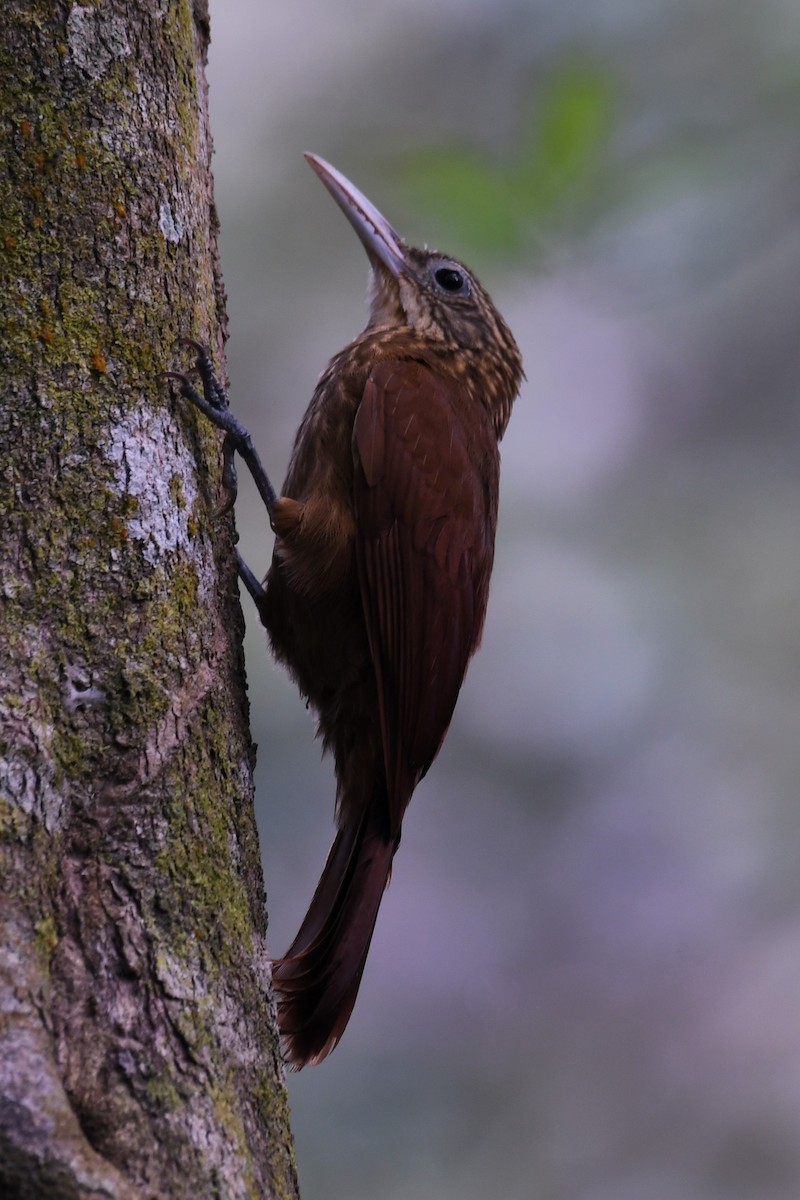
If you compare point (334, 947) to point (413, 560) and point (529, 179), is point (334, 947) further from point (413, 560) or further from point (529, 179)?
point (529, 179)

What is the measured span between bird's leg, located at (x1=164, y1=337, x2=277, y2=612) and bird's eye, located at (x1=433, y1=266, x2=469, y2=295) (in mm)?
1047

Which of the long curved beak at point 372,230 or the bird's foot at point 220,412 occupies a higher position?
the long curved beak at point 372,230

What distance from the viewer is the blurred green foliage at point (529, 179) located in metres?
3.05

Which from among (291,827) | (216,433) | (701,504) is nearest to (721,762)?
(701,504)

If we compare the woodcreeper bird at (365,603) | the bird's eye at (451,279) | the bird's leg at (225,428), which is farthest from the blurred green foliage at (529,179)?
the bird's leg at (225,428)

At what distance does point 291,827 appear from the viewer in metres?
3.62

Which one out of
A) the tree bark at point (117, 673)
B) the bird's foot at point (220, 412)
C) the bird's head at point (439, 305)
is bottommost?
the tree bark at point (117, 673)

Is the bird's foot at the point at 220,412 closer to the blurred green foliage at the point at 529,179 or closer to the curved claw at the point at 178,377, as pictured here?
the curved claw at the point at 178,377

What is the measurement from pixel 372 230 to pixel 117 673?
1.99 metres

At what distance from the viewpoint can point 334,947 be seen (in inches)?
90.7

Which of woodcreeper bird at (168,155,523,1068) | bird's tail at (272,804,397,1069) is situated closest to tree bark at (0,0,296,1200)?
woodcreeper bird at (168,155,523,1068)

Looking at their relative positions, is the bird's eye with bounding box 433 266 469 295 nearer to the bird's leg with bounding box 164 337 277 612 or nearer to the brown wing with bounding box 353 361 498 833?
the brown wing with bounding box 353 361 498 833

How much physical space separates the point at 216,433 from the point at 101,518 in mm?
493

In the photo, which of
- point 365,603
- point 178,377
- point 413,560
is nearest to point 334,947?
point 365,603
